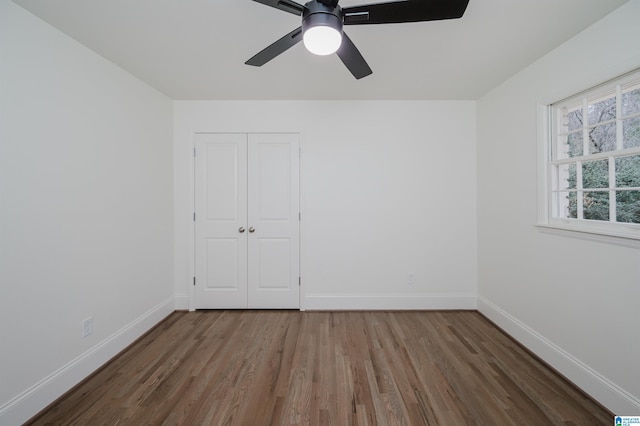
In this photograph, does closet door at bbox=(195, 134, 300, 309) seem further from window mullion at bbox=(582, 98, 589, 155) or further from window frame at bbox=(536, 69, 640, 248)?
window mullion at bbox=(582, 98, 589, 155)

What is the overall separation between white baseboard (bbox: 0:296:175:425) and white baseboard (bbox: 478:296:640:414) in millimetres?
3555

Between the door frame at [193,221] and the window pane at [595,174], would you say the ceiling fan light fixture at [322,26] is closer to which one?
the door frame at [193,221]

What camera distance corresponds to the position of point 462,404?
162cm

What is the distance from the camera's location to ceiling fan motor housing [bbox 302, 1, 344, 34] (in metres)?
1.18

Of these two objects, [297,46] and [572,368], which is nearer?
[572,368]

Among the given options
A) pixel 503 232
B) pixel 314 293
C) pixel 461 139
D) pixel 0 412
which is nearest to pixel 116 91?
pixel 0 412

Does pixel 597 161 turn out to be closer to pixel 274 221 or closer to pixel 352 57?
pixel 352 57

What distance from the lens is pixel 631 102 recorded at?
5.19ft

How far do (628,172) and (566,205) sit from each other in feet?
1.65

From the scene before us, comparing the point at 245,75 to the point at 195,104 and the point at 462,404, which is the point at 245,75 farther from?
the point at 462,404

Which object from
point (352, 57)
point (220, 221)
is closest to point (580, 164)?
point (352, 57)

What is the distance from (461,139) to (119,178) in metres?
3.61

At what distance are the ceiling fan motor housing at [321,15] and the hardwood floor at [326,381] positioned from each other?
2.14m

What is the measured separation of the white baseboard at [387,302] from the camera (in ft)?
9.80
